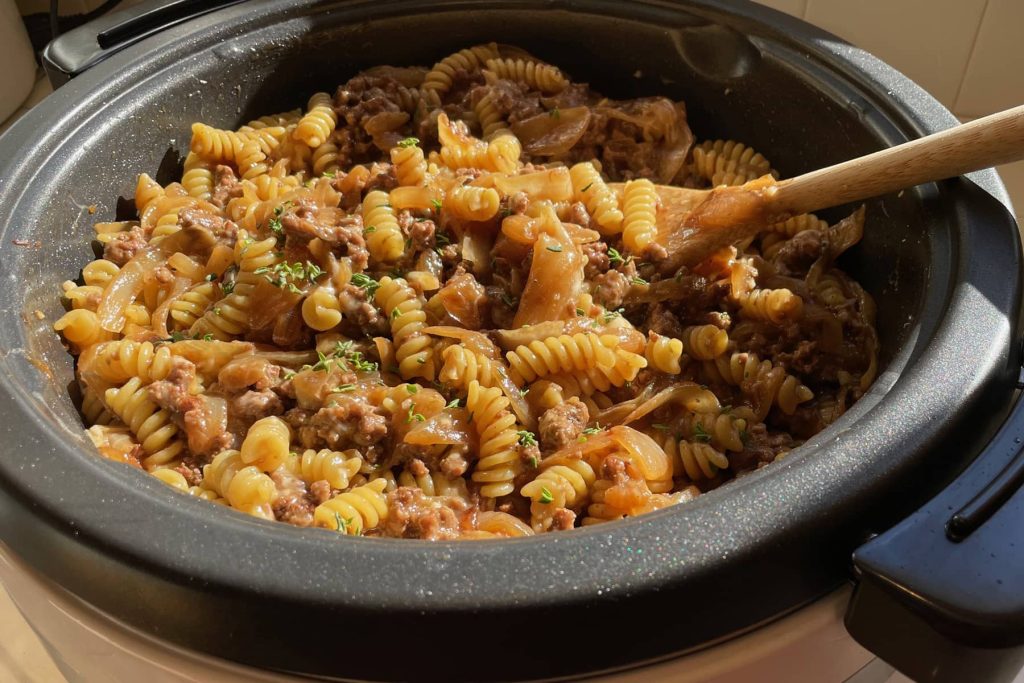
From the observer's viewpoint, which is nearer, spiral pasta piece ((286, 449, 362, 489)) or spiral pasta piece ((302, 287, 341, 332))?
spiral pasta piece ((286, 449, 362, 489))

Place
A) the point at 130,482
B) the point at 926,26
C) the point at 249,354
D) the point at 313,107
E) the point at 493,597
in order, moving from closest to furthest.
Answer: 1. the point at 493,597
2. the point at 130,482
3. the point at 249,354
4. the point at 313,107
5. the point at 926,26

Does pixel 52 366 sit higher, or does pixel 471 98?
pixel 471 98

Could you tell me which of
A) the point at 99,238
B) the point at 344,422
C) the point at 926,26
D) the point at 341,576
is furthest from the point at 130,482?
the point at 926,26

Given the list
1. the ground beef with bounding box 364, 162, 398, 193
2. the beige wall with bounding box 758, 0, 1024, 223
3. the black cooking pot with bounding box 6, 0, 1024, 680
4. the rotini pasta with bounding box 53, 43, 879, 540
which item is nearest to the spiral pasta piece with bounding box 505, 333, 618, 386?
the rotini pasta with bounding box 53, 43, 879, 540

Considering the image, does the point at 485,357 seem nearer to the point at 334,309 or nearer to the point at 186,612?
the point at 334,309

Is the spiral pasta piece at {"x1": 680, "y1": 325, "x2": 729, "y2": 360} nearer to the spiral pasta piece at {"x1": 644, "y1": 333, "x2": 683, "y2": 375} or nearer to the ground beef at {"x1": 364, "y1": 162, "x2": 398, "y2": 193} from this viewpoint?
the spiral pasta piece at {"x1": 644, "y1": 333, "x2": 683, "y2": 375}

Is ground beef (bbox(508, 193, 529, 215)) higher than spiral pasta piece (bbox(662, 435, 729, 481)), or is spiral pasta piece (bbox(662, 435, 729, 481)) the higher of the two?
ground beef (bbox(508, 193, 529, 215))
